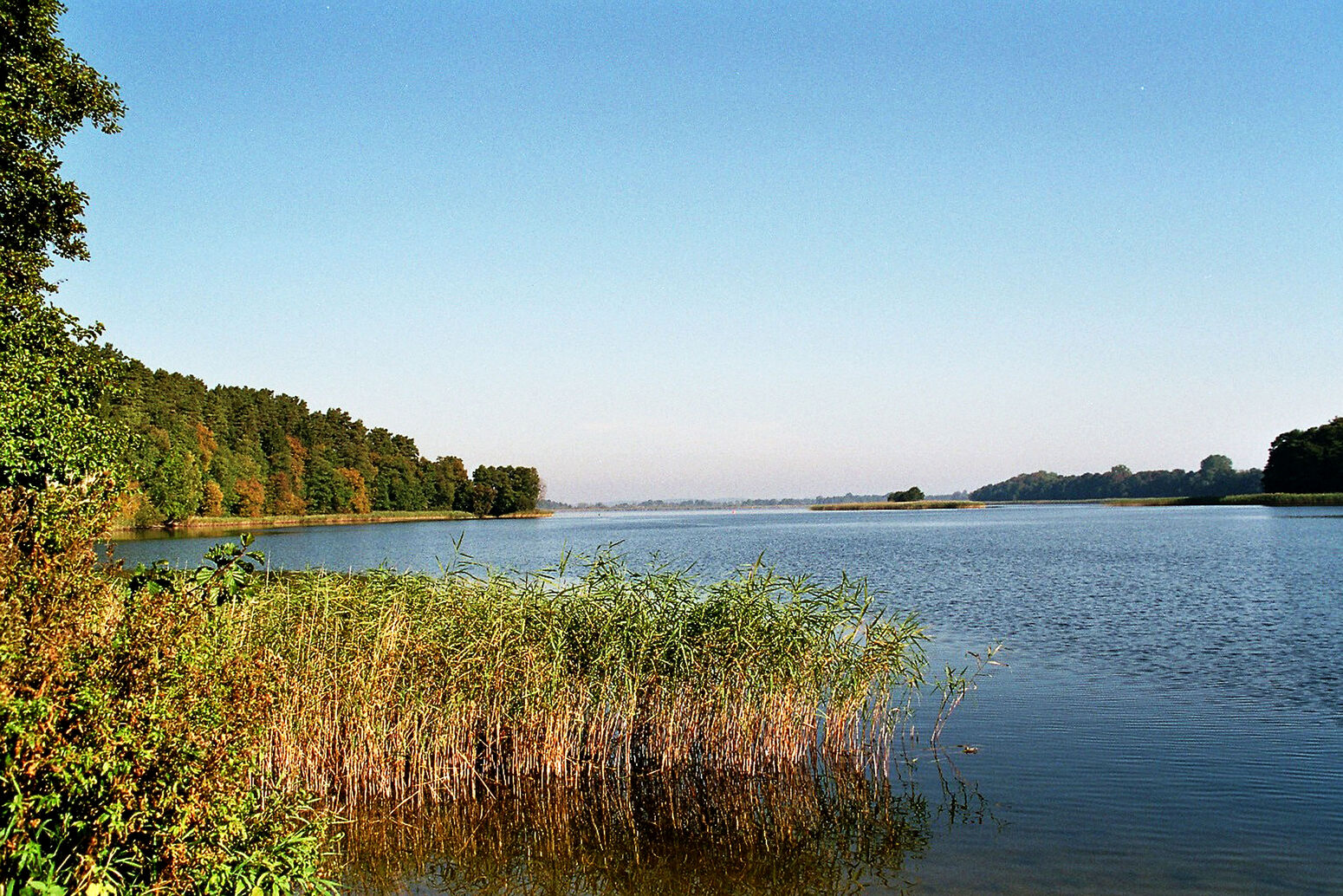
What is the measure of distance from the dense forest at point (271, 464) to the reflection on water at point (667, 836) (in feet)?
134

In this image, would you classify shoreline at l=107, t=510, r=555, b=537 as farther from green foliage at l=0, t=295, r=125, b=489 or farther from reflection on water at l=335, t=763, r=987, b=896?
reflection on water at l=335, t=763, r=987, b=896

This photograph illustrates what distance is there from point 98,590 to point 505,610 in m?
6.57

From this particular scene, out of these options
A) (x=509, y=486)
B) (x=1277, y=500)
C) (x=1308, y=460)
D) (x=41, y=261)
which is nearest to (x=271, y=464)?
(x=509, y=486)

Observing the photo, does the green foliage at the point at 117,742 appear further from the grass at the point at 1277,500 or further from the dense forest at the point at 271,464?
the grass at the point at 1277,500

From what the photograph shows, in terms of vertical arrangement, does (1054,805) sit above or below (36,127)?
below

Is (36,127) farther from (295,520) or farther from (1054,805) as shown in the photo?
(295,520)

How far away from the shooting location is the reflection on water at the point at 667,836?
9.04m

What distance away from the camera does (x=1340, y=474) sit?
357ft

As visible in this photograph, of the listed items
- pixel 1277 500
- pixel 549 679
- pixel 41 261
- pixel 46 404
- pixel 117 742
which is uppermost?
pixel 41 261

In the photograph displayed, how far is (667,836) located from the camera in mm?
10078

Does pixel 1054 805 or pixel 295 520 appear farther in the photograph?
pixel 295 520

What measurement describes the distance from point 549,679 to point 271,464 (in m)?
111

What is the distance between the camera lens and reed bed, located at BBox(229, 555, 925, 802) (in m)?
10.7

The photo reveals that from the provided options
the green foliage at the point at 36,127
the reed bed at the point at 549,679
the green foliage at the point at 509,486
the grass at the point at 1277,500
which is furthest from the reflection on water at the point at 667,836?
the green foliage at the point at 509,486
